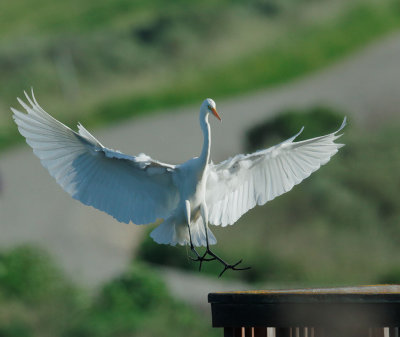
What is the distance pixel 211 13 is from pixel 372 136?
6094mm

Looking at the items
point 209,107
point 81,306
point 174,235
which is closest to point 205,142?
point 209,107

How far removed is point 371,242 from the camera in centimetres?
1105

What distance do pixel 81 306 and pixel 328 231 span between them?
3495mm

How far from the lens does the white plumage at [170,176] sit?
473 centimetres

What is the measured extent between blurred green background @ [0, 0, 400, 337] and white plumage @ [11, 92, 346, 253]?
361cm

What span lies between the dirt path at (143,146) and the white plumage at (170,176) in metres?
5.85

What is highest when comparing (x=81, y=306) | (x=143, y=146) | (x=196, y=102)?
(x=196, y=102)

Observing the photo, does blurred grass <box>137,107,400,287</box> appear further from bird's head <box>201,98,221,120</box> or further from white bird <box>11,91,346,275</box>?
bird's head <box>201,98,221,120</box>

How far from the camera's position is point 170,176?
494 centimetres

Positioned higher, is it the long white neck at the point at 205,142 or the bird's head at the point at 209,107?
the bird's head at the point at 209,107

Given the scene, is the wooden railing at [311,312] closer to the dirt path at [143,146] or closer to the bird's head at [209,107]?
the bird's head at [209,107]

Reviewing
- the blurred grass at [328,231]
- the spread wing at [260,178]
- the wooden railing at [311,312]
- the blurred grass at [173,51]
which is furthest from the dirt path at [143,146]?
the wooden railing at [311,312]

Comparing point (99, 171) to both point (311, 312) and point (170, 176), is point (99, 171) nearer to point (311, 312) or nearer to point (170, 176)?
point (170, 176)

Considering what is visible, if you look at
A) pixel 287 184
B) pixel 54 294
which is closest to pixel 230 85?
pixel 54 294
